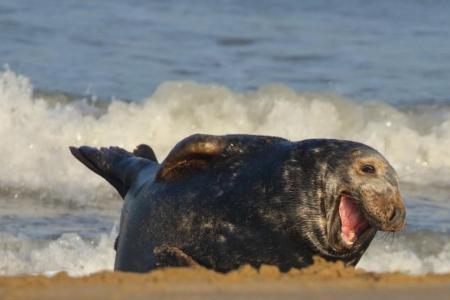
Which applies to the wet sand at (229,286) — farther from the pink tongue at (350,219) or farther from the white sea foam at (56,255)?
the white sea foam at (56,255)

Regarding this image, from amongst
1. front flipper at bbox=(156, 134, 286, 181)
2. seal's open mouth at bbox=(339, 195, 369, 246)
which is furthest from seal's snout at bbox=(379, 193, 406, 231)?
front flipper at bbox=(156, 134, 286, 181)

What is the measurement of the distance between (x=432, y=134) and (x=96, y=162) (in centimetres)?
773

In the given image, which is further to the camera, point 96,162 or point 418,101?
point 418,101

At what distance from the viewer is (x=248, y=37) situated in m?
21.5

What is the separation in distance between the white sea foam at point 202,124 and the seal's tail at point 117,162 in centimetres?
445

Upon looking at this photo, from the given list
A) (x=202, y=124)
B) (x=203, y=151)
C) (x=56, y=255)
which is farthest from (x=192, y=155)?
(x=202, y=124)

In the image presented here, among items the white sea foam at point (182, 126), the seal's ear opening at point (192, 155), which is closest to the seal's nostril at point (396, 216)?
the seal's ear opening at point (192, 155)

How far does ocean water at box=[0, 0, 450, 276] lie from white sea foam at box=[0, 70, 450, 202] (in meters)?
0.02

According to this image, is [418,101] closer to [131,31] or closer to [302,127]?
[302,127]

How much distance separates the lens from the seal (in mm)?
6840

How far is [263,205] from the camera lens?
22.9ft

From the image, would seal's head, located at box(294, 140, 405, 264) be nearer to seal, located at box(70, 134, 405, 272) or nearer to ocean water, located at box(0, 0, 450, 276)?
seal, located at box(70, 134, 405, 272)

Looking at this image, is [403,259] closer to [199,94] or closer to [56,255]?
[56,255]

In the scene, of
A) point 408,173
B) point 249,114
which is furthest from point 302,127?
point 408,173
